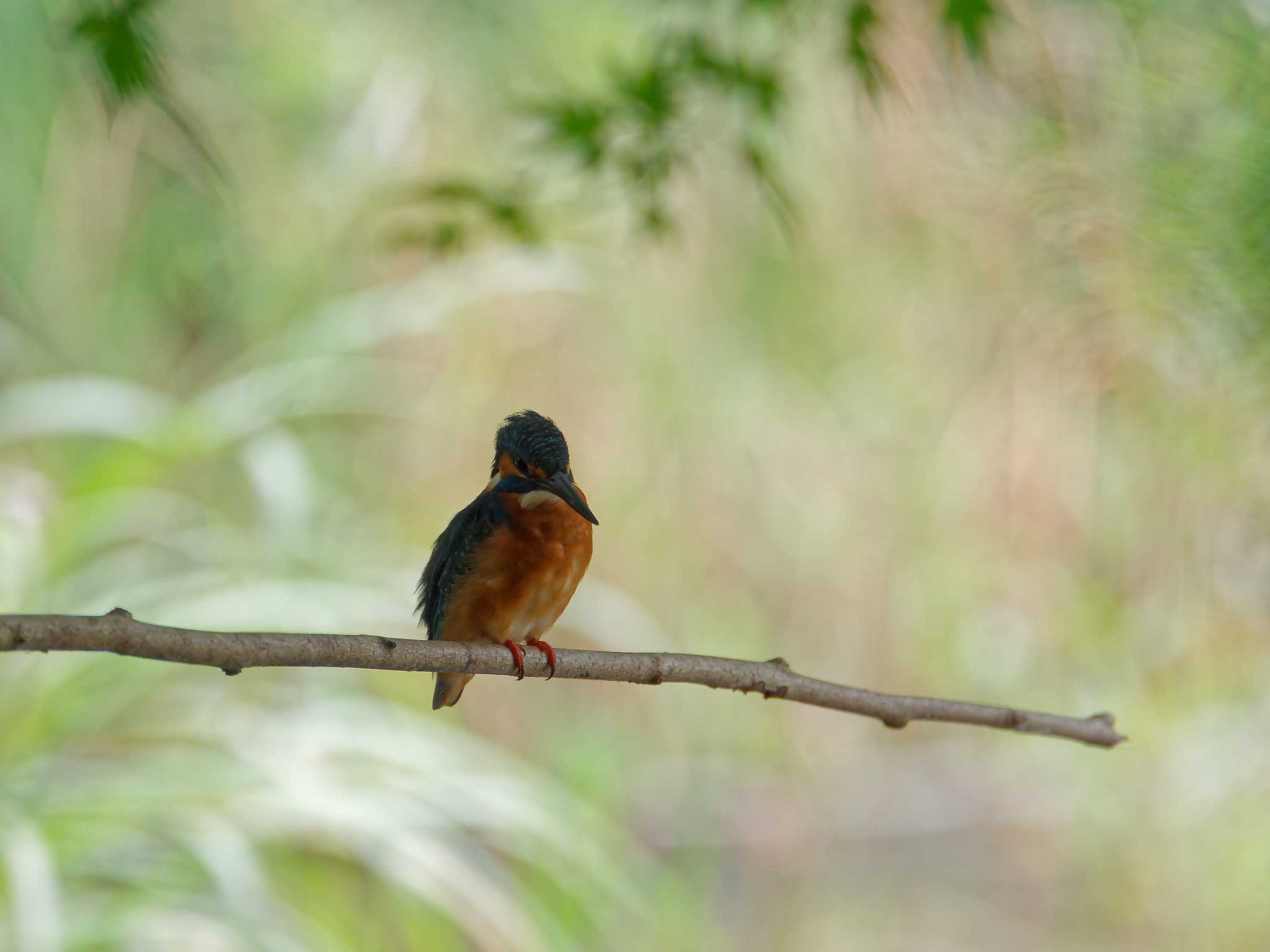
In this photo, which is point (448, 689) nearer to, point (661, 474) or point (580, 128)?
point (580, 128)

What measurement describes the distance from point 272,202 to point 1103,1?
10.8ft

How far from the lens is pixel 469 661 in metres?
1.22

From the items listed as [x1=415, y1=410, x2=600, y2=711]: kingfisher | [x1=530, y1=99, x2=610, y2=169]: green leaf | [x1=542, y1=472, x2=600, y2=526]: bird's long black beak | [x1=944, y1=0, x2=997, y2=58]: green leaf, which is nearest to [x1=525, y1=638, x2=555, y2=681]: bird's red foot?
[x1=415, y1=410, x2=600, y2=711]: kingfisher

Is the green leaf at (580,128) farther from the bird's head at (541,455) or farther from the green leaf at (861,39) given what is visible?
the bird's head at (541,455)

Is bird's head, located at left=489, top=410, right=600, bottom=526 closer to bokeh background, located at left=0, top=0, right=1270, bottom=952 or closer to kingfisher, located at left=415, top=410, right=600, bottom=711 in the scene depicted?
kingfisher, located at left=415, top=410, right=600, bottom=711

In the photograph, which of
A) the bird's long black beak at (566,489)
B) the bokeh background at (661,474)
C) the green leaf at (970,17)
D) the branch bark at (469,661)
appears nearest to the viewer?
the branch bark at (469,661)

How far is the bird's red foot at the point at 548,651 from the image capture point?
4.25 feet

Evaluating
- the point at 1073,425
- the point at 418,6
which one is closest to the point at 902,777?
the point at 1073,425

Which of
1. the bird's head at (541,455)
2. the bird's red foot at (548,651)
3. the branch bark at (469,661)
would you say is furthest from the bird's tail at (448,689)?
the bird's head at (541,455)

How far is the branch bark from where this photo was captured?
87cm

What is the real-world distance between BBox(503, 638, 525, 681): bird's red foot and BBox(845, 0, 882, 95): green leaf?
2.82 ft

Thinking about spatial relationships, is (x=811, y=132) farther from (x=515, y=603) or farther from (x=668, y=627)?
(x=515, y=603)

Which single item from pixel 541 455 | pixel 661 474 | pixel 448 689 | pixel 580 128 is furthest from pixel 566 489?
pixel 661 474

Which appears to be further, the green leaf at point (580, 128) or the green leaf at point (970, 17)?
the green leaf at point (580, 128)
